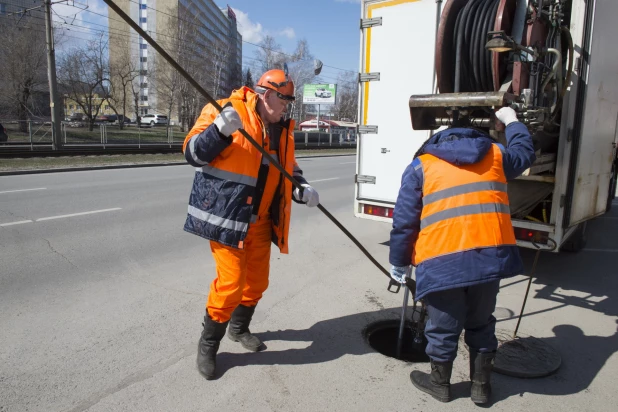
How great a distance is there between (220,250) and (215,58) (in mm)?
44787

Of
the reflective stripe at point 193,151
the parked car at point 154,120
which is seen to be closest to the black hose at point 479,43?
the reflective stripe at point 193,151

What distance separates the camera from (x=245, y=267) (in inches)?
118

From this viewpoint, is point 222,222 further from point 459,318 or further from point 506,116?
point 506,116

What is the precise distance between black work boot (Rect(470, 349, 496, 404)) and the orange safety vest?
733mm

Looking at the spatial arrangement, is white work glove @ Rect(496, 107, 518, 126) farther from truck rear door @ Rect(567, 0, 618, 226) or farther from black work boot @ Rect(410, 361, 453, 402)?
truck rear door @ Rect(567, 0, 618, 226)

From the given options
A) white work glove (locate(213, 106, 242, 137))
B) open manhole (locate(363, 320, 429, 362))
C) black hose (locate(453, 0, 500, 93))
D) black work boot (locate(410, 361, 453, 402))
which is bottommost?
open manhole (locate(363, 320, 429, 362))

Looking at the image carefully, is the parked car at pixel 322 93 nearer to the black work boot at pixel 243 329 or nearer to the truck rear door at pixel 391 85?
the truck rear door at pixel 391 85

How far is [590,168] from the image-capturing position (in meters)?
4.69

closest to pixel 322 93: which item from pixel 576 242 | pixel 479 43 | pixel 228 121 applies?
pixel 576 242

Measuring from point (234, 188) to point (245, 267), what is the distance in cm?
53

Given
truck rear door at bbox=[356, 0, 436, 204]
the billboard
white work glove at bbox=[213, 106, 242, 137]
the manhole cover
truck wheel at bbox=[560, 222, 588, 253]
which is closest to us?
white work glove at bbox=[213, 106, 242, 137]

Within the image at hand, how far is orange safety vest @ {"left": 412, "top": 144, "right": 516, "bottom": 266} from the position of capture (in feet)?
8.25

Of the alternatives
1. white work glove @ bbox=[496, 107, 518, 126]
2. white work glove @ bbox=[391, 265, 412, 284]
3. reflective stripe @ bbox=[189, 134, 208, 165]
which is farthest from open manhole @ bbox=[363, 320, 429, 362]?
reflective stripe @ bbox=[189, 134, 208, 165]

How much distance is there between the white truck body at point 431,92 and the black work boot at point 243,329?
2782 mm
